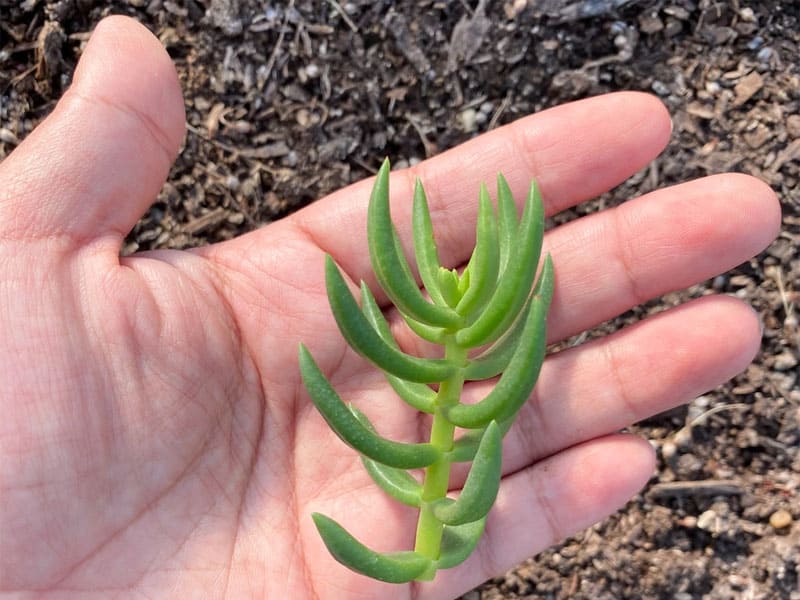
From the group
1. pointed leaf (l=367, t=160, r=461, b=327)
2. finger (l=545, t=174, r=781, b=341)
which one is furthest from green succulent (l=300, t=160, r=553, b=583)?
finger (l=545, t=174, r=781, b=341)

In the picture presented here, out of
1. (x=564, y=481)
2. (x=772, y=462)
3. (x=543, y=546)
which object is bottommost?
(x=772, y=462)

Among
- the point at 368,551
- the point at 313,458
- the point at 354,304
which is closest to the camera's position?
the point at 354,304

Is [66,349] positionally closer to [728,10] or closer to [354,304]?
[354,304]

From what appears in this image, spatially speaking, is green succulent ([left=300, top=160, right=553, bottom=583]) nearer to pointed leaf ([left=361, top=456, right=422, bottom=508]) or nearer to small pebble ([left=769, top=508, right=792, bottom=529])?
pointed leaf ([left=361, top=456, right=422, bottom=508])

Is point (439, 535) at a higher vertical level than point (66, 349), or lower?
lower

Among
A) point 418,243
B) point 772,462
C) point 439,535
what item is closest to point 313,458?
point 439,535

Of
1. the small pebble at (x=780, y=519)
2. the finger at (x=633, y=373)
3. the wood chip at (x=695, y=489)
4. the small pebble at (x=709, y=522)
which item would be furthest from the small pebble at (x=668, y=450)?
the finger at (x=633, y=373)

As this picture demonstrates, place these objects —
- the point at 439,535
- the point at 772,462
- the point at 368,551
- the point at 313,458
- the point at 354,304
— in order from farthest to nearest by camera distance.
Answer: the point at 772,462 → the point at 313,458 → the point at 439,535 → the point at 368,551 → the point at 354,304

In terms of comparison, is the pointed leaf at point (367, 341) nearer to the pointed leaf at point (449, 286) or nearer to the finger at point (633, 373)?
the pointed leaf at point (449, 286)
